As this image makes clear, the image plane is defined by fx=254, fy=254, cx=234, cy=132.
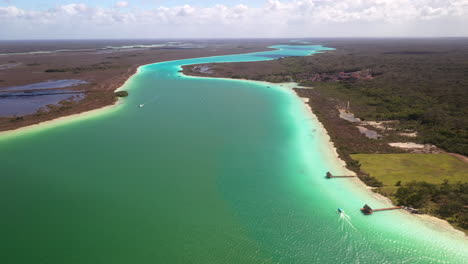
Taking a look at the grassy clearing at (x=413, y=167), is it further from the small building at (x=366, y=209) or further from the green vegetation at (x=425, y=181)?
the small building at (x=366, y=209)

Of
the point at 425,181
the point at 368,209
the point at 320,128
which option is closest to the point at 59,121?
the point at 320,128

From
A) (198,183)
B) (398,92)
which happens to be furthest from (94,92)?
(398,92)

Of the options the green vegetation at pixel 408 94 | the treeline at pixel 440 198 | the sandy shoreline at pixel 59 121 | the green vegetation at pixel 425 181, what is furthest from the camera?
the sandy shoreline at pixel 59 121

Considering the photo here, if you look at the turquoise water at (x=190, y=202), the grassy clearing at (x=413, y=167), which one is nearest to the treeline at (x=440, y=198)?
the grassy clearing at (x=413, y=167)

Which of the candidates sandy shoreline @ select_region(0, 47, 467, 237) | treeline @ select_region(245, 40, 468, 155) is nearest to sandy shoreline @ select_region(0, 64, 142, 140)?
sandy shoreline @ select_region(0, 47, 467, 237)

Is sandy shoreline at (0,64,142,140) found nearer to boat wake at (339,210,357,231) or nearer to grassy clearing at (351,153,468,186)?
boat wake at (339,210,357,231)

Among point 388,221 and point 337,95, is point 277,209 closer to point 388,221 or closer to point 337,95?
point 388,221

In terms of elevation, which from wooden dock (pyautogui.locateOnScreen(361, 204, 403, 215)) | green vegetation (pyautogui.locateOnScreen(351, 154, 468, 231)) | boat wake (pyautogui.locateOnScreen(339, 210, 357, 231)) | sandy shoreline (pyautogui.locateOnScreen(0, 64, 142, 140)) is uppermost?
sandy shoreline (pyautogui.locateOnScreen(0, 64, 142, 140))

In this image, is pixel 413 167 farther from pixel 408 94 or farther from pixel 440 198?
pixel 408 94
